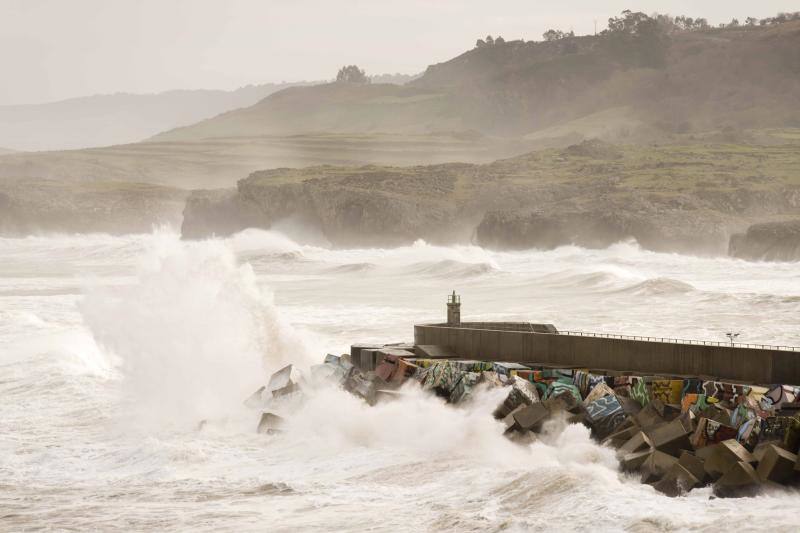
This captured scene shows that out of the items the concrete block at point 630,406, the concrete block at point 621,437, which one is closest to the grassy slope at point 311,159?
the concrete block at point 630,406

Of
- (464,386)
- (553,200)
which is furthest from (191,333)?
(553,200)

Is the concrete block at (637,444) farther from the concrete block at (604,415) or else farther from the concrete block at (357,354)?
the concrete block at (357,354)

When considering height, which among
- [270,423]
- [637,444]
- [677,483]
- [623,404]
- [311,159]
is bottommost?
[311,159]

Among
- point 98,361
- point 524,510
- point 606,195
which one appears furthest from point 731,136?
A: point 524,510

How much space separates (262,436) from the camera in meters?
19.4

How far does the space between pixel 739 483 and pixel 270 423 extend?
8.41 meters

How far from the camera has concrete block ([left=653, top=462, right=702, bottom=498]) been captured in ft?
47.0

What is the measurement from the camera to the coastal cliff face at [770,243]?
73.4 m

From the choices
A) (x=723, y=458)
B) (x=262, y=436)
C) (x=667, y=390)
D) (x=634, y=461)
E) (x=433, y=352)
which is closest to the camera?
(x=723, y=458)

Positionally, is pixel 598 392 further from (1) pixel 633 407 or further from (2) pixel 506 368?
(2) pixel 506 368

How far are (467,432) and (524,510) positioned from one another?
3.83 m

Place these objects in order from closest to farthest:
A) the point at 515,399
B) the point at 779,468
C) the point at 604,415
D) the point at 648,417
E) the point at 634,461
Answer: the point at 779,468 → the point at 634,461 → the point at 648,417 → the point at 604,415 → the point at 515,399

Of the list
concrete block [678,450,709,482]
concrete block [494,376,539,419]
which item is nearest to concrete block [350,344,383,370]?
concrete block [494,376,539,419]

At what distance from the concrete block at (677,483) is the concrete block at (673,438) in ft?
3.17
